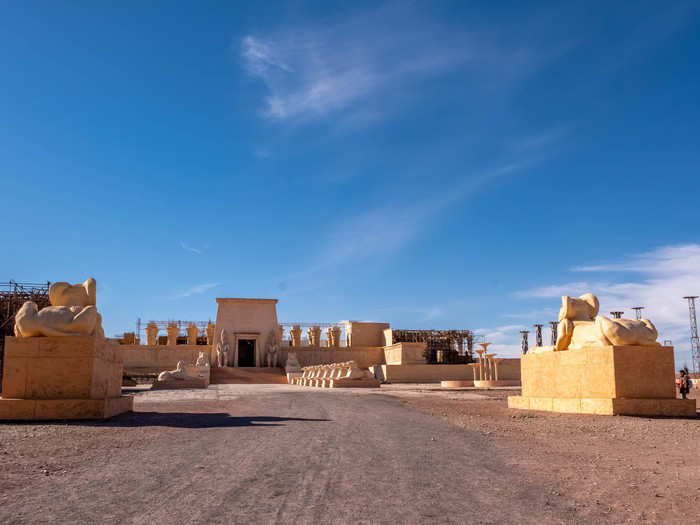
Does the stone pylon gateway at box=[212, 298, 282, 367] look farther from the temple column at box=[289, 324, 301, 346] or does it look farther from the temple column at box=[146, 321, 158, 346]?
the temple column at box=[146, 321, 158, 346]

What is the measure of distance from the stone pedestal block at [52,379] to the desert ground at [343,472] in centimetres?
48

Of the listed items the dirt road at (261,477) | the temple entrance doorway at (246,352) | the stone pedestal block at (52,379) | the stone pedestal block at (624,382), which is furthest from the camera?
the temple entrance doorway at (246,352)

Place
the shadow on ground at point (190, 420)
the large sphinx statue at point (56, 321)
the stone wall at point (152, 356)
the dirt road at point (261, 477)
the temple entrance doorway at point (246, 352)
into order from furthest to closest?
the temple entrance doorway at point (246, 352)
the stone wall at point (152, 356)
the large sphinx statue at point (56, 321)
the shadow on ground at point (190, 420)
the dirt road at point (261, 477)

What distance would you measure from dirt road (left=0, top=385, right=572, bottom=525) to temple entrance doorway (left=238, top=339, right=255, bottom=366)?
34.0m

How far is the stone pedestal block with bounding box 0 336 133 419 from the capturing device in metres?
9.10

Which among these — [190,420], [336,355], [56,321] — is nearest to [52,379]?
[56,321]

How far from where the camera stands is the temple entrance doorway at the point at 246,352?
41938 mm

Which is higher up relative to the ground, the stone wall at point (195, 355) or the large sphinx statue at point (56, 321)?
the large sphinx statue at point (56, 321)

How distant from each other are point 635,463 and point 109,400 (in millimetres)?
8030

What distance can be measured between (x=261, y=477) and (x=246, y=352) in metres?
38.6

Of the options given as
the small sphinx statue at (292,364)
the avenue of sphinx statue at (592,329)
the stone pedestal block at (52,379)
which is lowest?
the small sphinx statue at (292,364)

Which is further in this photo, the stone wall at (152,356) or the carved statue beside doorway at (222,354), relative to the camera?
the carved statue beside doorway at (222,354)

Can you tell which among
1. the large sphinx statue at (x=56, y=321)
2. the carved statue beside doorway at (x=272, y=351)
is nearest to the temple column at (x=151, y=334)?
the carved statue beside doorway at (x=272, y=351)

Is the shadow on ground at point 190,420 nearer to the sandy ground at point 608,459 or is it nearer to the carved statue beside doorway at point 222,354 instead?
the sandy ground at point 608,459
